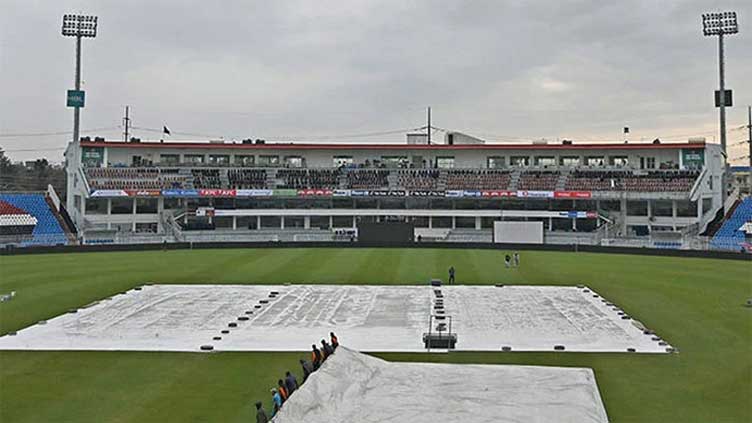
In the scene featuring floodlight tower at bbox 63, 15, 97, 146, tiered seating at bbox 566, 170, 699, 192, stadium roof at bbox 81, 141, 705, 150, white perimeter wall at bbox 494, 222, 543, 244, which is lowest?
white perimeter wall at bbox 494, 222, 543, 244

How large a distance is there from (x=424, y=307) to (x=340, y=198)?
155 ft

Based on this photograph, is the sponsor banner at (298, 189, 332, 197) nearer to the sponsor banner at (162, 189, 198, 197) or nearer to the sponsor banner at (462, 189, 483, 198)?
the sponsor banner at (162, 189, 198, 197)

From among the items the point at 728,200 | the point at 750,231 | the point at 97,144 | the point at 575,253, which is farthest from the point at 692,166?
the point at 97,144

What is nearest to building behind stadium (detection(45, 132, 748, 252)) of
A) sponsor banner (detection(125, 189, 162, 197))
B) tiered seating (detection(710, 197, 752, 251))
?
sponsor banner (detection(125, 189, 162, 197))

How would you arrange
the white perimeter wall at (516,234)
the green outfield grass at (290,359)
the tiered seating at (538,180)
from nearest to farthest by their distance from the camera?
the green outfield grass at (290,359)
the white perimeter wall at (516,234)
the tiered seating at (538,180)

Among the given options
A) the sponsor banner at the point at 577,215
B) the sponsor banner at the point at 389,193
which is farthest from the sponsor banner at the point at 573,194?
the sponsor banner at the point at 389,193

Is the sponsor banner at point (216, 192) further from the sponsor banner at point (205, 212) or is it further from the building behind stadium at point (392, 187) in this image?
the sponsor banner at point (205, 212)

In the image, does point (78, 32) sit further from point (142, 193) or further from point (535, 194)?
point (535, 194)

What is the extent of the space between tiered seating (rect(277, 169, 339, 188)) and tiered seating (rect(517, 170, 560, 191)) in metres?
21.1

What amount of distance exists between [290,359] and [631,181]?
59743 mm

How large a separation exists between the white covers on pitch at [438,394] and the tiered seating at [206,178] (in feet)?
194

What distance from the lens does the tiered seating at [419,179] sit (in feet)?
240

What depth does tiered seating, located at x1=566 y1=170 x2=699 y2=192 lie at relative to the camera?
6775 cm

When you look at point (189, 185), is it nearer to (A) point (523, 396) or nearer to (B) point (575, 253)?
(B) point (575, 253)
